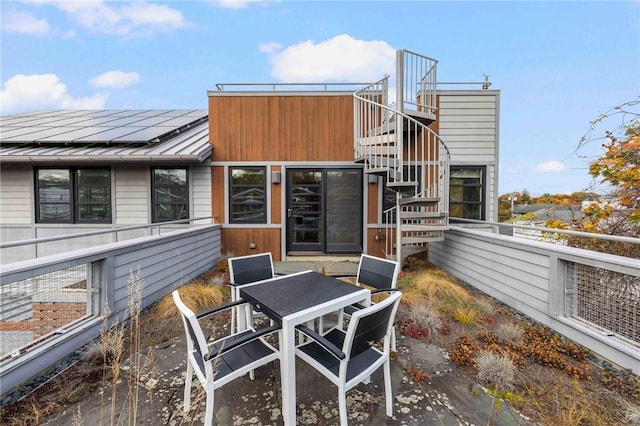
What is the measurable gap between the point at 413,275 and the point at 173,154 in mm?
5000

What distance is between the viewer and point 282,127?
600 centimetres

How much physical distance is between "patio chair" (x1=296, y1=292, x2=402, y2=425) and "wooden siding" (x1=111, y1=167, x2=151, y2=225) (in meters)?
5.50

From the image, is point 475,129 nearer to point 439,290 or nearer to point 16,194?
point 439,290


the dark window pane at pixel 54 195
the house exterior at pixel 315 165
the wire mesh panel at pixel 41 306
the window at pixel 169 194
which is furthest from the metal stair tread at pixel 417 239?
the dark window pane at pixel 54 195

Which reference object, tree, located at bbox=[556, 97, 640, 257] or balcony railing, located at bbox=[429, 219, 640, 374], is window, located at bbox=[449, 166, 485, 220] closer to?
balcony railing, located at bbox=[429, 219, 640, 374]

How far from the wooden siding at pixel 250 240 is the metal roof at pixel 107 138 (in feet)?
5.64

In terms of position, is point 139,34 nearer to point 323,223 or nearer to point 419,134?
point 323,223

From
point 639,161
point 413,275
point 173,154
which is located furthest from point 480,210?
point 173,154

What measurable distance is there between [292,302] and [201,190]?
4.73m

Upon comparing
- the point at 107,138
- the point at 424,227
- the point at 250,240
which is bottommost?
the point at 250,240

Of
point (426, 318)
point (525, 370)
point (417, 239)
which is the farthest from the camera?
point (417, 239)

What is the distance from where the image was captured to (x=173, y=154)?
5199 mm

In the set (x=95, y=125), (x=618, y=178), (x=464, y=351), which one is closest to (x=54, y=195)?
(x=95, y=125)

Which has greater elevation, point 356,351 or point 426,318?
point 356,351
